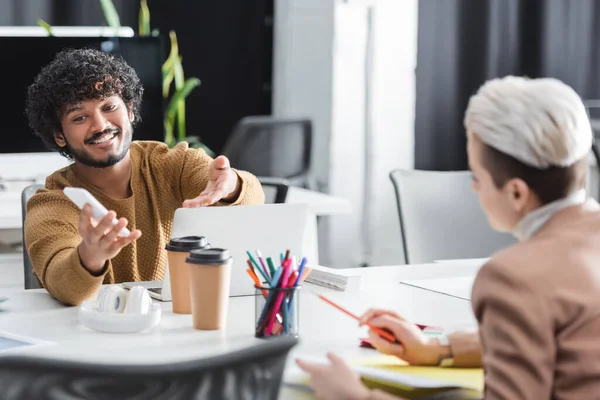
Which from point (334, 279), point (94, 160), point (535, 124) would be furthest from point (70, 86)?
point (535, 124)

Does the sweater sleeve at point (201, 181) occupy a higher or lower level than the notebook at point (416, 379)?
higher

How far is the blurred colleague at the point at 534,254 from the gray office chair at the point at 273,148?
9.99ft

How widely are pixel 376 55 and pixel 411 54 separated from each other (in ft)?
0.67

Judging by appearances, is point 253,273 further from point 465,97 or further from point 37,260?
point 465,97

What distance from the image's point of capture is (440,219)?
2740 millimetres

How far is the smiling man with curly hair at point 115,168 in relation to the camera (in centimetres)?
214

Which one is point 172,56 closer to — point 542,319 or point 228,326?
point 228,326

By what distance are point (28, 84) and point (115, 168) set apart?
1312mm

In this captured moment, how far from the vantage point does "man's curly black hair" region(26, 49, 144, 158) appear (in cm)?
215

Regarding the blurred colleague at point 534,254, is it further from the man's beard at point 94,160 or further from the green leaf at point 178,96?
the green leaf at point 178,96

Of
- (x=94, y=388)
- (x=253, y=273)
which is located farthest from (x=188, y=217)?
(x=94, y=388)

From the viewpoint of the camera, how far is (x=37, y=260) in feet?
6.22

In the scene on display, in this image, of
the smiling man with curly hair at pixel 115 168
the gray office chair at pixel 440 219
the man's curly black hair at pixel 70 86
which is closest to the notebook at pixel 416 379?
the smiling man with curly hair at pixel 115 168

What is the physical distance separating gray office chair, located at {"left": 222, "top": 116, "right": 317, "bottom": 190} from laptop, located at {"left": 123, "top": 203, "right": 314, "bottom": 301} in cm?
244
